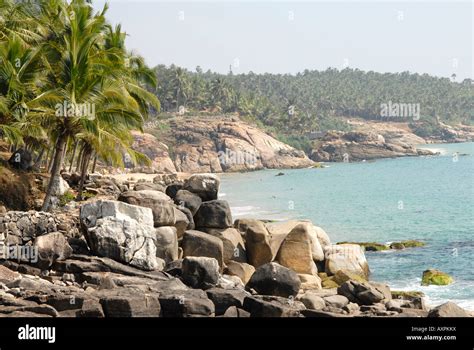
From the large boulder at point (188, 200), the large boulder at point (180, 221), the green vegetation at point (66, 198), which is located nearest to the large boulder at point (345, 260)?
the large boulder at point (188, 200)

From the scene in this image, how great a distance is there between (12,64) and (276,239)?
39.6 feet

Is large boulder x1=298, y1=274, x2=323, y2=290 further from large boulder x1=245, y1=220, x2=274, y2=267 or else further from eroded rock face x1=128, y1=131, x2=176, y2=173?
eroded rock face x1=128, y1=131, x2=176, y2=173

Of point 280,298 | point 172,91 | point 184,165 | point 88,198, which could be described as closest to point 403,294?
point 280,298

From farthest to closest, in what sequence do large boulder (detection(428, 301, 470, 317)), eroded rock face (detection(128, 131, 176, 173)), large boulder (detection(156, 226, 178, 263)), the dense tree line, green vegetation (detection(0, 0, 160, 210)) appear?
the dense tree line < eroded rock face (detection(128, 131, 176, 173)) < green vegetation (detection(0, 0, 160, 210)) < large boulder (detection(156, 226, 178, 263)) < large boulder (detection(428, 301, 470, 317))

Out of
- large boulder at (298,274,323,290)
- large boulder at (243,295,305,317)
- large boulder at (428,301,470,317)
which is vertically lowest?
large boulder at (298,274,323,290)

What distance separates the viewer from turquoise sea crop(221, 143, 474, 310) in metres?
33.2

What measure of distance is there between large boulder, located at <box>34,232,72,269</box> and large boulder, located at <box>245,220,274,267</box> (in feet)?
27.4

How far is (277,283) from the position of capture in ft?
67.5

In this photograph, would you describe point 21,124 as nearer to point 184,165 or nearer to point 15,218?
point 15,218

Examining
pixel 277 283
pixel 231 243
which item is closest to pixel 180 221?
pixel 231 243

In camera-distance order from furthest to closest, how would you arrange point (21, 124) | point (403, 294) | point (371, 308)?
point (403, 294), point (21, 124), point (371, 308)

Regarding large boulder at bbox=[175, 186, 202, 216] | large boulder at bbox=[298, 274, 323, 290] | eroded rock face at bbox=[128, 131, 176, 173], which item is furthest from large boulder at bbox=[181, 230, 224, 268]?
eroded rock face at bbox=[128, 131, 176, 173]

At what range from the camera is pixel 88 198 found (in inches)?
1054

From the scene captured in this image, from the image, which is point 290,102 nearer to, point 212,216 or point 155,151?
point 155,151
